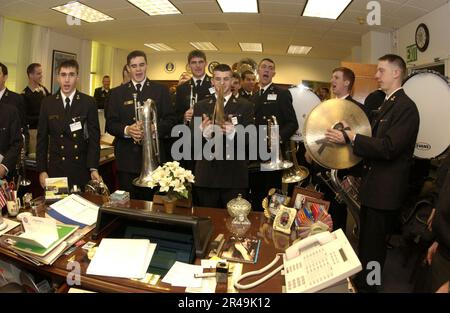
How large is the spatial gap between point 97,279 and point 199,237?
0.43 metres

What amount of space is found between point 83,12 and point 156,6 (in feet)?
5.59

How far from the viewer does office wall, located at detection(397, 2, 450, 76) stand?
15.5 feet

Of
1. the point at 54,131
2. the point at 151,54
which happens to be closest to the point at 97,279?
the point at 54,131

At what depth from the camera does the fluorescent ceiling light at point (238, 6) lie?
17.6 ft

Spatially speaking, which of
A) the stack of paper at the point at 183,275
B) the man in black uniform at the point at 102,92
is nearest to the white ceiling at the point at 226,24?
the man in black uniform at the point at 102,92

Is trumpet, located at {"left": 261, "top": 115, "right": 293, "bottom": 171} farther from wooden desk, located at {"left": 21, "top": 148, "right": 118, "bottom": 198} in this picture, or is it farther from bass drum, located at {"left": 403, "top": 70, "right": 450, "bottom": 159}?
wooden desk, located at {"left": 21, "top": 148, "right": 118, "bottom": 198}

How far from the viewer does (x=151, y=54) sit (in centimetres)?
1173

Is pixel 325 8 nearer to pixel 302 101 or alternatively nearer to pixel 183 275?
pixel 302 101

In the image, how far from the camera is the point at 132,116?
9.14 ft

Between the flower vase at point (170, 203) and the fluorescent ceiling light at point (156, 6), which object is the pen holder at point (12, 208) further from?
the fluorescent ceiling light at point (156, 6)

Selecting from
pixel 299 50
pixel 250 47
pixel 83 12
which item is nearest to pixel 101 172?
pixel 83 12

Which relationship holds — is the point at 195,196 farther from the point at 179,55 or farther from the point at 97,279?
the point at 179,55

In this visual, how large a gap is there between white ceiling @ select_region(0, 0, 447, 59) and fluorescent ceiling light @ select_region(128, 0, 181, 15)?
0.13 m

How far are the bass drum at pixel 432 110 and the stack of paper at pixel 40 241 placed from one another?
2.91 meters
